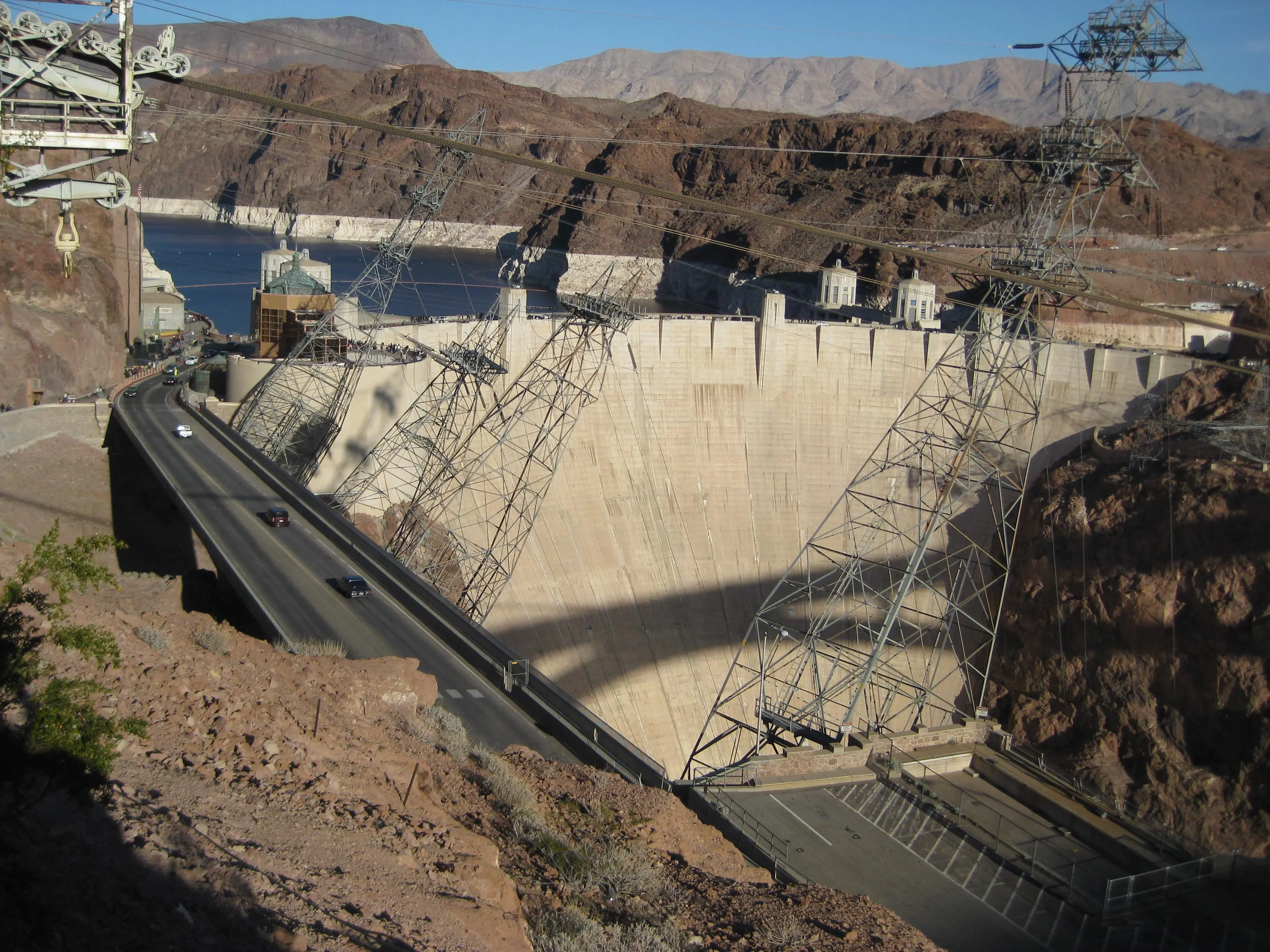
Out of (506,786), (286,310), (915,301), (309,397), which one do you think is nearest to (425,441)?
(309,397)

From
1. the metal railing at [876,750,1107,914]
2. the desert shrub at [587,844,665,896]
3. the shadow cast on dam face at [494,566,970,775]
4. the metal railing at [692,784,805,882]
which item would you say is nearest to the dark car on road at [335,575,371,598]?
the metal railing at [692,784,805,882]

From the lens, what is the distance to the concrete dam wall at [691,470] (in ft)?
100

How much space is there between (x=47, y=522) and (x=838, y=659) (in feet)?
65.1

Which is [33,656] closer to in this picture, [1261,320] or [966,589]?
[966,589]

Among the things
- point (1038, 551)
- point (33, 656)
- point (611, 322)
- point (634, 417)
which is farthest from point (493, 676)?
point (1038, 551)

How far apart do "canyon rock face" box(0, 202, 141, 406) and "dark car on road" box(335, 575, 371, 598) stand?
60.9 feet

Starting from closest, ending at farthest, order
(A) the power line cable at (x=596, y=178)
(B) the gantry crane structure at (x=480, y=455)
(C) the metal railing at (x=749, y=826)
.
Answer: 1. (A) the power line cable at (x=596, y=178)
2. (C) the metal railing at (x=749, y=826)
3. (B) the gantry crane structure at (x=480, y=455)

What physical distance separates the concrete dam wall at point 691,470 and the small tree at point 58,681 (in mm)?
20309

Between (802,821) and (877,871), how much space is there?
1.27 metres

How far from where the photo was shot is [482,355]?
2762 cm

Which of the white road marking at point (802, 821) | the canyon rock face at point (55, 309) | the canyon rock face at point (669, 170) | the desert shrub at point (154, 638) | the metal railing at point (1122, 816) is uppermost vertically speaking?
the canyon rock face at point (669, 170)

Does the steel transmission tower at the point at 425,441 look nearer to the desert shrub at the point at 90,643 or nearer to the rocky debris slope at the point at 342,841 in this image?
the rocky debris slope at the point at 342,841

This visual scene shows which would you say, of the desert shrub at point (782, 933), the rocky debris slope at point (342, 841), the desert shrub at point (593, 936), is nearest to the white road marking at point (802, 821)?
the rocky debris slope at point (342, 841)

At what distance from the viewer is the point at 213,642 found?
436 inches
